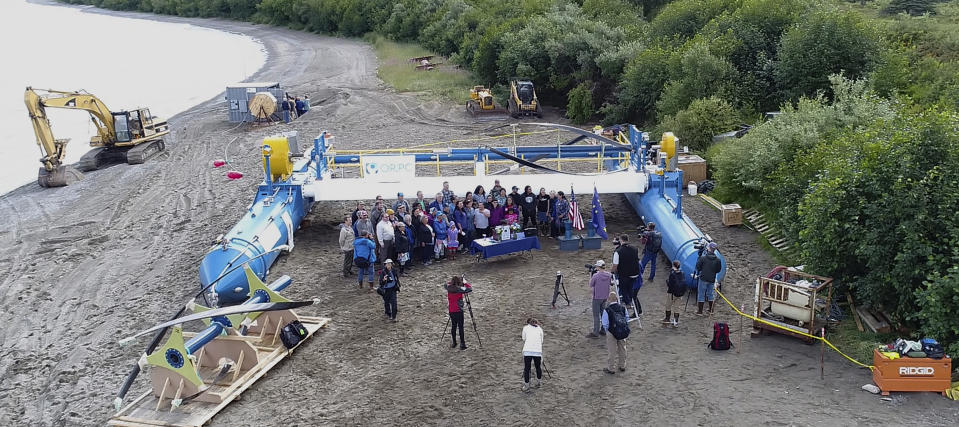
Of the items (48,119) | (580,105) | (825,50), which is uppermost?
(825,50)

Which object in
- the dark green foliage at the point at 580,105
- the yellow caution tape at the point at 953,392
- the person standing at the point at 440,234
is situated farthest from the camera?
the dark green foliage at the point at 580,105

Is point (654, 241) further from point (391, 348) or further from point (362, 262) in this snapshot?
point (362, 262)

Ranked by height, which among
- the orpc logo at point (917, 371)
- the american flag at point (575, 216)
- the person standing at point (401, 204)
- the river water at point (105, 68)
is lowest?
the river water at point (105, 68)

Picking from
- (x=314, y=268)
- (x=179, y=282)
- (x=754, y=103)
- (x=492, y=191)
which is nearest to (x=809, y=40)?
(x=754, y=103)

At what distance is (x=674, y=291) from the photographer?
13734 mm

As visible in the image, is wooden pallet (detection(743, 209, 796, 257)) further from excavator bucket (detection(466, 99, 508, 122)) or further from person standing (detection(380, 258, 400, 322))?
excavator bucket (detection(466, 99, 508, 122))

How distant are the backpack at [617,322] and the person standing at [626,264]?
75.0 inches

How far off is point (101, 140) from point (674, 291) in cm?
2481

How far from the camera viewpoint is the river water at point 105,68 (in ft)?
131

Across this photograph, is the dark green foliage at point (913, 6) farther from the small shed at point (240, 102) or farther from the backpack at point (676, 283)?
the small shed at point (240, 102)

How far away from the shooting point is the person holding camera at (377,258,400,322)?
564 inches

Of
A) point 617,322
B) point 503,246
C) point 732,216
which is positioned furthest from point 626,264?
point 732,216

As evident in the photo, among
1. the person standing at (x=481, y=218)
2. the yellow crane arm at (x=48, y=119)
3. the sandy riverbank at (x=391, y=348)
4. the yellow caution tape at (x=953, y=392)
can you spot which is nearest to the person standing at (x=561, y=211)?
the sandy riverbank at (x=391, y=348)

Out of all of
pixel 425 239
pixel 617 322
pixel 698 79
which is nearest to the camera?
pixel 617 322
